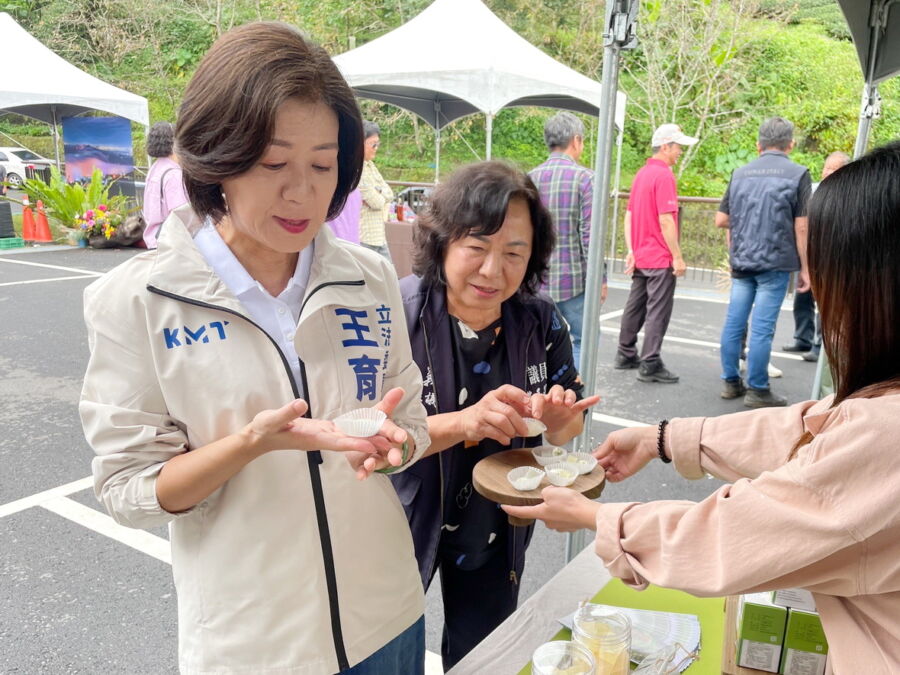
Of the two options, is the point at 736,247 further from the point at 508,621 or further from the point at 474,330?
the point at 508,621

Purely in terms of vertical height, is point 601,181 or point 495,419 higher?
point 601,181

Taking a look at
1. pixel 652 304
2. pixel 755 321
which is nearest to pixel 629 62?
pixel 652 304

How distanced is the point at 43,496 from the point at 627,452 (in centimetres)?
322

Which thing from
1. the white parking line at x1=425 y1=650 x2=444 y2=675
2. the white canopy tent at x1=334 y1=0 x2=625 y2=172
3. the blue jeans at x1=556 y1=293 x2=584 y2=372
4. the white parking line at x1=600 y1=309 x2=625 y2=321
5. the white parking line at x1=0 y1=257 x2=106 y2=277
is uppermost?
the white canopy tent at x1=334 y1=0 x2=625 y2=172

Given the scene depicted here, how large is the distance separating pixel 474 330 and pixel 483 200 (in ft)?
1.08

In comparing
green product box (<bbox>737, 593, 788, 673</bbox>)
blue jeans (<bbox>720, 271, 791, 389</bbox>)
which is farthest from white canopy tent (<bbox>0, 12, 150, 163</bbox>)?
green product box (<bbox>737, 593, 788, 673</bbox>)

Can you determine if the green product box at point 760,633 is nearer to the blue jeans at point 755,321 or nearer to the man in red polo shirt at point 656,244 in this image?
the blue jeans at point 755,321

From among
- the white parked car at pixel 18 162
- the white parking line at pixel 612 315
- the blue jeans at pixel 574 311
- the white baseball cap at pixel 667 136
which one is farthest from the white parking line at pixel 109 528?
the white parked car at pixel 18 162

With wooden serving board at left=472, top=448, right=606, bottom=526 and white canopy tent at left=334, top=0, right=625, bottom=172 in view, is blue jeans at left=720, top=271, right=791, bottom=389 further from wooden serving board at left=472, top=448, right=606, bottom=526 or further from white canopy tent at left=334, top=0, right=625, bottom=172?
wooden serving board at left=472, top=448, right=606, bottom=526

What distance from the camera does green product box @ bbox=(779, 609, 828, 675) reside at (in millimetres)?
1318

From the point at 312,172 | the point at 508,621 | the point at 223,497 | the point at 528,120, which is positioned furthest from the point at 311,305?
the point at 528,120

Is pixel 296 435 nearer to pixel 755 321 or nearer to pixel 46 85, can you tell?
pixel 755 321

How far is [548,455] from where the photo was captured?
164 cm

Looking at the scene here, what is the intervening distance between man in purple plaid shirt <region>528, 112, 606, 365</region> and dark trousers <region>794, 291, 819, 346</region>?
2.84 meters
